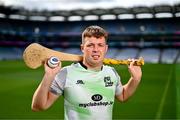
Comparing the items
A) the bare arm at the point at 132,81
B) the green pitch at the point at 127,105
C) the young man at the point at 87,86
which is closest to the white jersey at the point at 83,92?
the young man at the point at 87,86

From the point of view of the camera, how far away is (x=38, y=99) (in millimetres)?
3180

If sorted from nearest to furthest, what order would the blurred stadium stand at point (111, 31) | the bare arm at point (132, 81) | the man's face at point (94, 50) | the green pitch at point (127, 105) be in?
the man's face at point (94, 50), the bare arm at point (132, 81), the green pitch at point (127, 105), the blurred stadium stand at point (111, 31)

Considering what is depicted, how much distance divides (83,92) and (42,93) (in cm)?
39

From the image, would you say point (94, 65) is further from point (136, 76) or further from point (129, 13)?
point (129, 13)

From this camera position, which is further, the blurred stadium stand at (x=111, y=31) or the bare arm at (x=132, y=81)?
the blurred stadium stand at (x=111, y=31)

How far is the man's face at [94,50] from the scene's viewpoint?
3.29 m

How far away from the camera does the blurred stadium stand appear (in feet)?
203

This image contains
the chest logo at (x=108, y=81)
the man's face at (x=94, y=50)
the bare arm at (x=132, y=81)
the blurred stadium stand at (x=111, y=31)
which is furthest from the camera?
the blurred stadium stand at (x=111, y=31)

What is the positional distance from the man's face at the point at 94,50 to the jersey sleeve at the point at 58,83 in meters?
0.24

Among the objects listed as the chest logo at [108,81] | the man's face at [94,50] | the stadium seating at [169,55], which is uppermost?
the man's face at [94,50]

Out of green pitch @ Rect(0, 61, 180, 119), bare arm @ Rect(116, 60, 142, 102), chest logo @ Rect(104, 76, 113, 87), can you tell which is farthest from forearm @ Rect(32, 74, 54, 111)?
green pitch @ Rect(0, 61, 180, 119)

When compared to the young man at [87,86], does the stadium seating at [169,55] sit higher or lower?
lower

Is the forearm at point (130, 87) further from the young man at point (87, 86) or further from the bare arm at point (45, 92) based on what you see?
the bare arm at point (45, 92)

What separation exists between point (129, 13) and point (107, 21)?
547 centimetres
